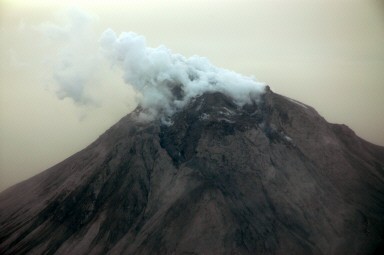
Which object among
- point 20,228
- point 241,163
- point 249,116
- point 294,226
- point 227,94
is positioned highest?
point 227,94

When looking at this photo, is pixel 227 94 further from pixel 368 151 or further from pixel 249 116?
pixel 368 151

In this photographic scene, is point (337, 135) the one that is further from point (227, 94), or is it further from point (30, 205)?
point (30, 205)

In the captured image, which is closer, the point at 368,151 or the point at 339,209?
the point at 339,209

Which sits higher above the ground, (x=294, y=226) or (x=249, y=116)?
(x=249, y=116)

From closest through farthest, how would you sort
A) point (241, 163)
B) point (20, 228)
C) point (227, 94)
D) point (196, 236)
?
point (196, 236)
point (241, 163)
point (20, 228)
point (227, 94)

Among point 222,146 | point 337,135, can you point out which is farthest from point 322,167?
point 222,146

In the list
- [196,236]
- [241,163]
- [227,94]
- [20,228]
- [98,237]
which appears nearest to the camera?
[196,236]
